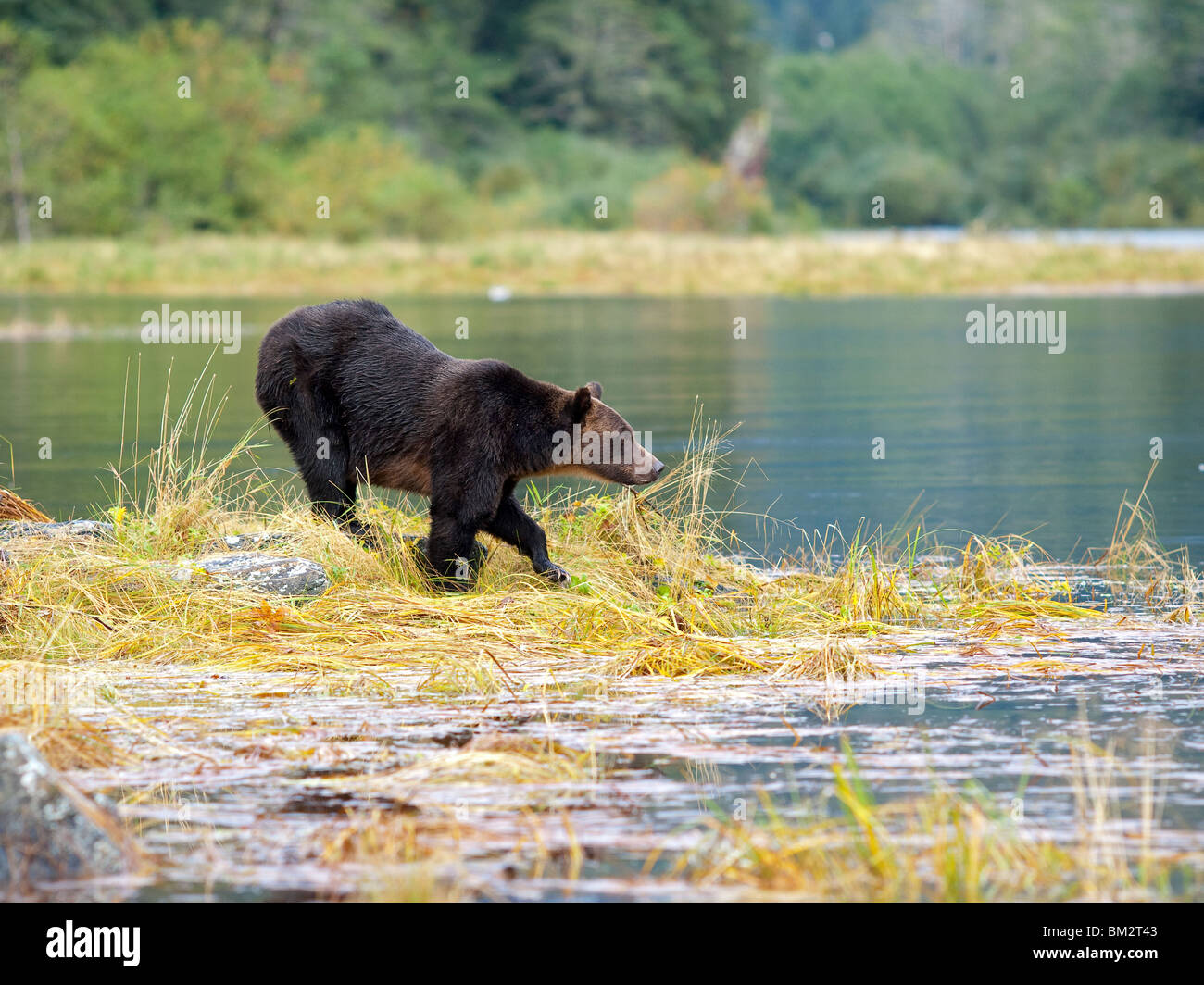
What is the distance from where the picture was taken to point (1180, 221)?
3396 inches

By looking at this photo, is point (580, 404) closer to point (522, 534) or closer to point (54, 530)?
point (522, 534)

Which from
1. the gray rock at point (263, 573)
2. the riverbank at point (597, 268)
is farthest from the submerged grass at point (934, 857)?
the riverbank at point (597, 268)

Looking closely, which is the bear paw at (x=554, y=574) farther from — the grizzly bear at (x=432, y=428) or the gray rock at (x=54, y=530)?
the gray rock at (x=54, y=530)

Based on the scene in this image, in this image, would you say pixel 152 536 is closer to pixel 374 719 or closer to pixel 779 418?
pixel 374 719

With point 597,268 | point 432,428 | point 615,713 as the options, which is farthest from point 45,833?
point 597,268

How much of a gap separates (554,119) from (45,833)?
280ft

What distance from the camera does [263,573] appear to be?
8.95m

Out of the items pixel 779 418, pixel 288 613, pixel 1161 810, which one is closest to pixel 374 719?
pixel 288 613

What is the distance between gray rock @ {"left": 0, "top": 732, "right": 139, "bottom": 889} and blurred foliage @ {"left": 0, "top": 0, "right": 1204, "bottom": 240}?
133 ft

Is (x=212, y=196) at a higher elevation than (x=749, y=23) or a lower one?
lower

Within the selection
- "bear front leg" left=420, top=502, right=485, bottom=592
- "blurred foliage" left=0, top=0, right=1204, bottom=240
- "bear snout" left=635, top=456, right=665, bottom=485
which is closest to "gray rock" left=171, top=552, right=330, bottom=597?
"bear front leg" left=420, top=502, right=485, bottom=592

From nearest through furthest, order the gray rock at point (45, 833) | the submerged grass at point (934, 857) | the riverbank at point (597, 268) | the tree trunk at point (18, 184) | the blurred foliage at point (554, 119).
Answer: the submerged grass at point (934, 857) → the gray rock at point (45, 833) → the riverbank at point (597, 268) → the tree trunk at point (18, 184) → the blurred foliage at point (554, 119)

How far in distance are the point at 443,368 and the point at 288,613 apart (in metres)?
1.63

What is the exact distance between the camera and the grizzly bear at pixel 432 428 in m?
8.83
